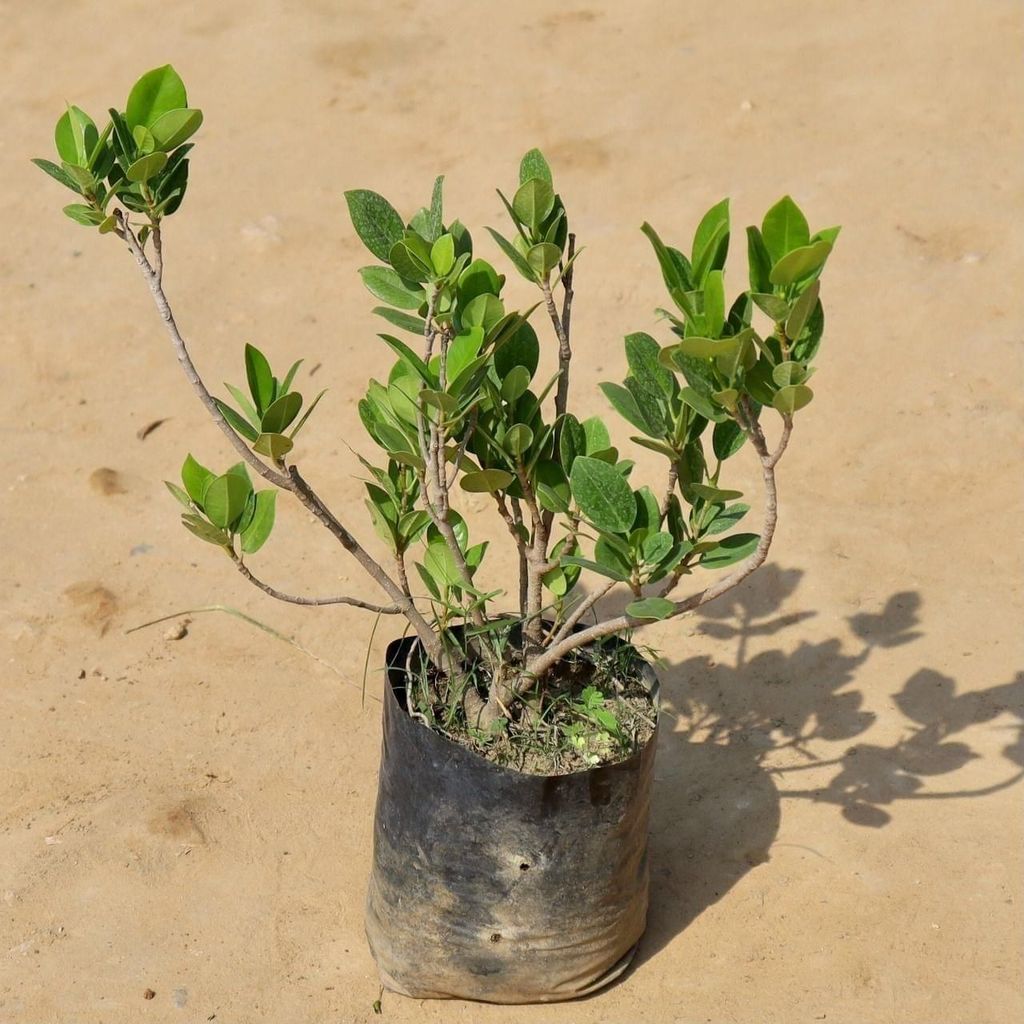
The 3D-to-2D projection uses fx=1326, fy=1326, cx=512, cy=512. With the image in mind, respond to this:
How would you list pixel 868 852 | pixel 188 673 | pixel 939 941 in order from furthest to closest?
pixel 188 673, pixel 868 852, pixel 939 941

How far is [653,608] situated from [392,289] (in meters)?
0.63

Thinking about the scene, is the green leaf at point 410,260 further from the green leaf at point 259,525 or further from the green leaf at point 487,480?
the green leaf at point 259,525

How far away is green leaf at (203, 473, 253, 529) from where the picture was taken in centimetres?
193

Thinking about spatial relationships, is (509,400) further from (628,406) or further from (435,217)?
(435,217)

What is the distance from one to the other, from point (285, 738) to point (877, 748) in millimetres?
1286

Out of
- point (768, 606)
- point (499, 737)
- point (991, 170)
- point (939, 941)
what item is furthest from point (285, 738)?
point (991, 170)

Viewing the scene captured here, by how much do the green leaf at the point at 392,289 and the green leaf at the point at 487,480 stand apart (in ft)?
0.88

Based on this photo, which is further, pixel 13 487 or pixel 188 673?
pixel 13 487

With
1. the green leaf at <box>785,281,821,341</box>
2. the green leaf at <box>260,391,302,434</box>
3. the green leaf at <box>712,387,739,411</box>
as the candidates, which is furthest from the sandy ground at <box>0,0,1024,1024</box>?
the green leaf at <box>785,281,821,341</box>

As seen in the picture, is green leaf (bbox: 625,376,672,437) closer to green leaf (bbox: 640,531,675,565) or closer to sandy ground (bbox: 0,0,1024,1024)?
green leaf (bbox: 640,531,675,565)

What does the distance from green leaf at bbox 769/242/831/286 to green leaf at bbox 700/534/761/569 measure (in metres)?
0.47

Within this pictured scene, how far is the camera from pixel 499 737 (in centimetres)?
219

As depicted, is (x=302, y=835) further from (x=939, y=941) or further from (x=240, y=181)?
(x=240, y=181)

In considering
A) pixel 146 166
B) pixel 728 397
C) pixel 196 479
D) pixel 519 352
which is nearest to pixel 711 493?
pixel 728 397
